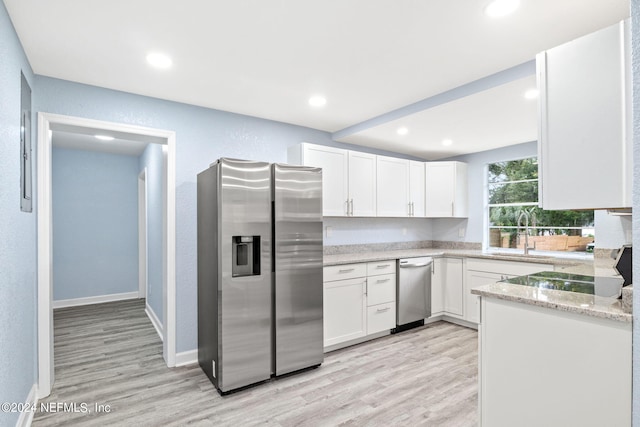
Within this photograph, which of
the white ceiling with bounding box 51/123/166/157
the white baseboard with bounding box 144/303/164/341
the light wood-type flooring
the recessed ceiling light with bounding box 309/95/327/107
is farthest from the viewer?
the white ceiling with bounding box 51/123/166/157

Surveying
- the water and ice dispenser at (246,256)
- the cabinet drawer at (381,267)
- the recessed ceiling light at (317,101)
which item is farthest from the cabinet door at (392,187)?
the water and ice dispenser at (246,256)

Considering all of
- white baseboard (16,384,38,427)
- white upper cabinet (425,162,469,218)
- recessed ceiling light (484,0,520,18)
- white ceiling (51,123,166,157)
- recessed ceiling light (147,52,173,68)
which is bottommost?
white baseboard (16,384,38,427)

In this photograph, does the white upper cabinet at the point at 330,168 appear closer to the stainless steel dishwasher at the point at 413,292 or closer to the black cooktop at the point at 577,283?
the stainless steel dishwasher at the point at 413,292

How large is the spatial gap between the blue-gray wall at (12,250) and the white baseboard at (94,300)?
11.5 ft

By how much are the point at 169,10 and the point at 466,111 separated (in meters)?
2.53

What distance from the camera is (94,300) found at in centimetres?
544

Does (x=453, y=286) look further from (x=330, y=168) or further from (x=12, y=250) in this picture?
(x=12, y=250)

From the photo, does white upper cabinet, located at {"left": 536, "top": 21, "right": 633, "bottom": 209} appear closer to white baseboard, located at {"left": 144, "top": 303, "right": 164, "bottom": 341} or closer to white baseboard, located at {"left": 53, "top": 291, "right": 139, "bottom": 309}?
white baseboard, located at {"left": 144, "top": 303, "right": 164, "bottom": 341}

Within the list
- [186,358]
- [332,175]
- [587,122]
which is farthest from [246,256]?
[587,122]

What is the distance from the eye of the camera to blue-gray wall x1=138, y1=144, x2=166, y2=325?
3.96 meters

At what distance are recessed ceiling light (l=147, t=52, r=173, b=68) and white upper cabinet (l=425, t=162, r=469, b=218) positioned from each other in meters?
3.58

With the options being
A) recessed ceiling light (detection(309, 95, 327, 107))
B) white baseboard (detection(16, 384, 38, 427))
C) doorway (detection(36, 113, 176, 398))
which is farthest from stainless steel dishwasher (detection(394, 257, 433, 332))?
white baseboard (detection(16, 384, 38, 427))

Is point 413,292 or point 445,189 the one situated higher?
point 445,189

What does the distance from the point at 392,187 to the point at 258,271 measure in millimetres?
2343
